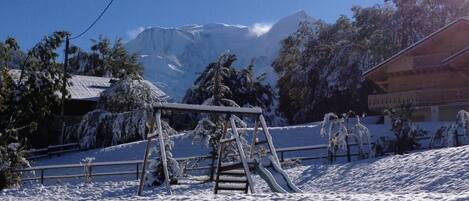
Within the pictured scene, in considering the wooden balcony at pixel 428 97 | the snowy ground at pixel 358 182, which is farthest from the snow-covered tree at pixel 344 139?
the wooden balcony at pixel 428 97

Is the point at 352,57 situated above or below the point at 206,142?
above

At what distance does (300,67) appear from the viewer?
55188mm

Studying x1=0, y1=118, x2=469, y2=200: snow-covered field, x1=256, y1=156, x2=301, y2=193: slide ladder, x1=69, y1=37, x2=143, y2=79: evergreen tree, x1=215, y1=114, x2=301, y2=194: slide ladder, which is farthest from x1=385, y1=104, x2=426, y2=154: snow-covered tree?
x1=69, y1=37, x2=143, y2=79: evergreen tree

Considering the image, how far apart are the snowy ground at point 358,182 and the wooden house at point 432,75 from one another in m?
14.6

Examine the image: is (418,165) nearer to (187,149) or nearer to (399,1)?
(187,149)

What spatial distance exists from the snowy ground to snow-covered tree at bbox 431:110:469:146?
353cm

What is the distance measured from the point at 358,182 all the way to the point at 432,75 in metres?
21.4

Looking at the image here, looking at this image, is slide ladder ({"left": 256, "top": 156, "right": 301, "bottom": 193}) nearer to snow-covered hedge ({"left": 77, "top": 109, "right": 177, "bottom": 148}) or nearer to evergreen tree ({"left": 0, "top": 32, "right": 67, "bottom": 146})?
snow-covered hedge ({"left": 77, "top": 109, "right": 177, "bottom": 148})

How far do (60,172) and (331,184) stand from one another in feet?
49.6

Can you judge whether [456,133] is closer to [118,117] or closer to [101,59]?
[118,117]

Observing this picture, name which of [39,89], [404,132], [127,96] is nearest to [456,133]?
[404,132]

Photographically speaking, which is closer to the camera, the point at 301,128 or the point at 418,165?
the point at 418,165

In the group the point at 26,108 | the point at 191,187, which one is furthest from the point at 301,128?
the point at 26,108

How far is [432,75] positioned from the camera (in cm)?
3747
